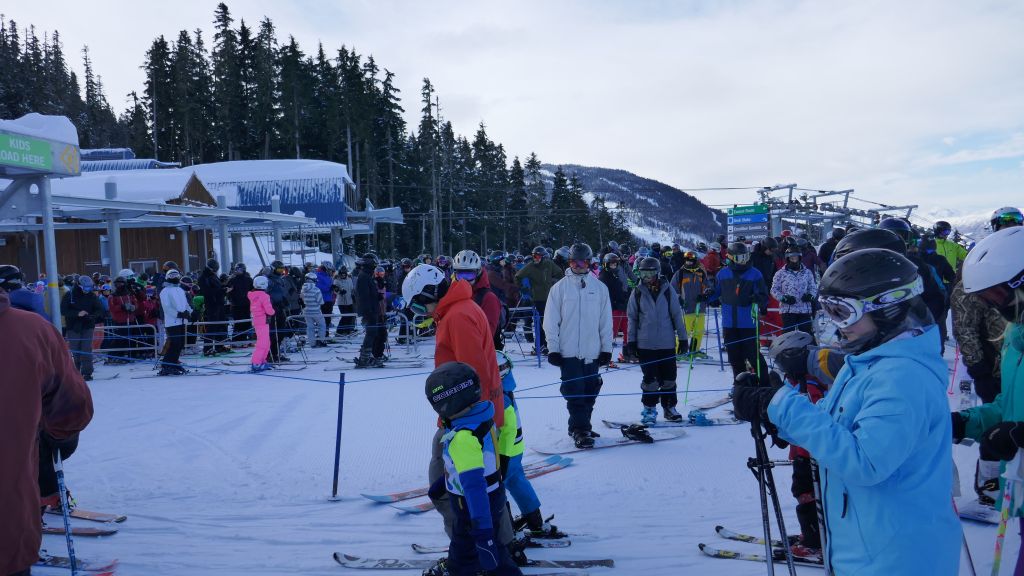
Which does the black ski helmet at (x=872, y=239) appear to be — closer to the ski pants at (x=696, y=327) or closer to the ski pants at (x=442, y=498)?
the ski pants at (x=442, y=498)

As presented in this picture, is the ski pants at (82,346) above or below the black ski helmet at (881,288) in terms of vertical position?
below

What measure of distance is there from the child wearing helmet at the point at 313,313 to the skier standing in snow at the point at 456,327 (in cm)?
1096

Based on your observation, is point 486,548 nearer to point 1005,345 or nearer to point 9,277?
point 1005,345

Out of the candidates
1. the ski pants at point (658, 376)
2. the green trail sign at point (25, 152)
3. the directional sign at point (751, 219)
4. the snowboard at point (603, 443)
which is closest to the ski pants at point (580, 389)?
the snowboard at point (603, 443)

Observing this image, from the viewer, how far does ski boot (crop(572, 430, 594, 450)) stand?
6.88 meters

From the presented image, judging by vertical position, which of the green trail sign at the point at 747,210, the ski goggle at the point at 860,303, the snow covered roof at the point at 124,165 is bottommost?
the ski goggle at the point at 860,303

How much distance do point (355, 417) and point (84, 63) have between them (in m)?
110

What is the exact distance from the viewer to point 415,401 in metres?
9.46

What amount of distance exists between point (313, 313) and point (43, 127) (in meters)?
6.75

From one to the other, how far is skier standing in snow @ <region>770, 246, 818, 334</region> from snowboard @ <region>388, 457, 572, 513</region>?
197 inches

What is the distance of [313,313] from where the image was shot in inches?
596

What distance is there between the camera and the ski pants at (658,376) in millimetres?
7602

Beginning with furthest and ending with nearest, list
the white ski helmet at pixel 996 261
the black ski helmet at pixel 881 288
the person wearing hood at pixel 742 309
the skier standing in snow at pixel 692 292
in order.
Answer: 1. the skier standing in snow at pixel 692 292
2. the person wearing hood at pixel 742 309
3. the white ski helmet at pixel 996 261
4. the black ski helmet at pixel 881 288

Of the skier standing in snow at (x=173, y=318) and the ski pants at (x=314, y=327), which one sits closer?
the skier standing in snow at (x=173, y=318)
